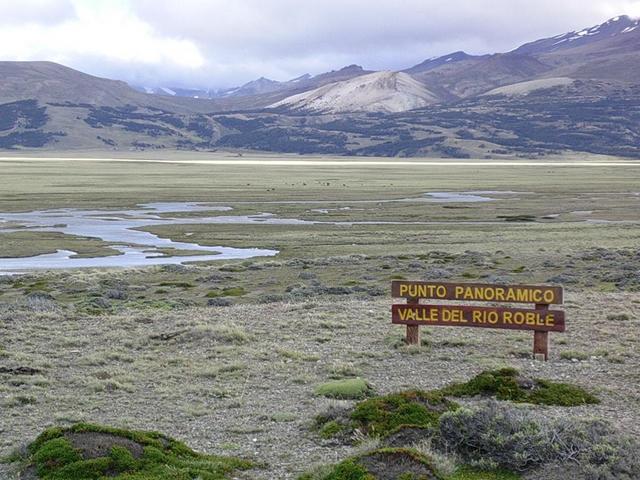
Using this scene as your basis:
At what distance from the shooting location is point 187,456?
10945 millimetres

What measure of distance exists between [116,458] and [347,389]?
5320mm

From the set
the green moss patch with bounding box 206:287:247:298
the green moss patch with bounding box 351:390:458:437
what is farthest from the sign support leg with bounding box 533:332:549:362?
the green moss patch with bounding box 206:287:247:298

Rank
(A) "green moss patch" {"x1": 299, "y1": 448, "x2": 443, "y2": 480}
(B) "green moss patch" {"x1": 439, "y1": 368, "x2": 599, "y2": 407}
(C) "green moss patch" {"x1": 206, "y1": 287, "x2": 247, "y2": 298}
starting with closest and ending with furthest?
(A) "green moss patch" {"x1": 299, "y1": 448, "x2": 443, "y2": 480} → (B) "green moss patch" {"x1": 439, "y1": 368, "x2": 599, "y2": 407} → (C) "green moss patch" {"x1": 206, "y1": 287, "x2": 247, "y2": 298}

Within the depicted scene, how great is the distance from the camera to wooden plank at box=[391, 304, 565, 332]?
56.0ft

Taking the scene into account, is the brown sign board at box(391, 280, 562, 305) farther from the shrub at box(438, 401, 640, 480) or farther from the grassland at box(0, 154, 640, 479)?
the shrub at box(438, 401, 640, 480)

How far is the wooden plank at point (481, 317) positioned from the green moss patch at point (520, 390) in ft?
8.32

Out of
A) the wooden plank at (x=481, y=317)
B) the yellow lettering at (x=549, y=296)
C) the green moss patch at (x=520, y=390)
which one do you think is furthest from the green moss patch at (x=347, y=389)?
the yellow lettering at (x=549, y=296)

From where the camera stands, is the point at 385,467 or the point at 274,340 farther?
the point at 274,340

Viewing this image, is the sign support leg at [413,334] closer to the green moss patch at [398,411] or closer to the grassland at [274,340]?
the grassland at [274,340]

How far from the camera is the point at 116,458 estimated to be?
1027 centimetres

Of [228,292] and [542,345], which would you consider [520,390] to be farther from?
[228,292]

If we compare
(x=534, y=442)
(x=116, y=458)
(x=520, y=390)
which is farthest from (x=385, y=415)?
(x=116, y=458)

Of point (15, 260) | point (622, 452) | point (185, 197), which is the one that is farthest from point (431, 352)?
point (185, 197)

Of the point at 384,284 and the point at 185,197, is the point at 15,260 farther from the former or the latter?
the point at 185,197
